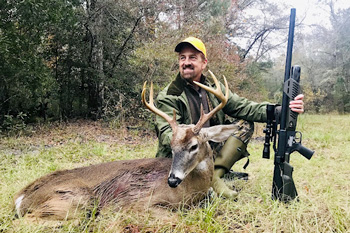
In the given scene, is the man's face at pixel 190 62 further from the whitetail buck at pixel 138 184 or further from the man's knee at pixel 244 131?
the man's knee at pixel 244 131

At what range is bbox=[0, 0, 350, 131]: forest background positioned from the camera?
923 cm

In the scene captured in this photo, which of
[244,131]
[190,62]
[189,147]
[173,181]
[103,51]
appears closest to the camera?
[173,181]

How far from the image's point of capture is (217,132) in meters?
3.04

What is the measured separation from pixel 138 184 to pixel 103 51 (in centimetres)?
1095

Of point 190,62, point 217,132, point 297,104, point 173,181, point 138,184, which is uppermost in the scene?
point 190,62

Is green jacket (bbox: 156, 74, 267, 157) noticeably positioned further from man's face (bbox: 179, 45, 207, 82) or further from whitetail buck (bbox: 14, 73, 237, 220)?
whitetail buck (bbox: 14, 73, 237, 220)

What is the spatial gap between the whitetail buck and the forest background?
627cm

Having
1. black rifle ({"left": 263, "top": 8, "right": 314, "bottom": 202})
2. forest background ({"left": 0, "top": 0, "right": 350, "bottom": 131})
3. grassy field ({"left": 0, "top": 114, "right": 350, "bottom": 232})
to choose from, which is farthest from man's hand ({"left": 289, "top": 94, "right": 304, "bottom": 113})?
forest background ({"left": 0, "top": 0, "right": 350, "bottom": 131})

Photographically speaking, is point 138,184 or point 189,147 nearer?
point 189,147

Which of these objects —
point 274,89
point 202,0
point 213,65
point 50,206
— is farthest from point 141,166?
point 274,89

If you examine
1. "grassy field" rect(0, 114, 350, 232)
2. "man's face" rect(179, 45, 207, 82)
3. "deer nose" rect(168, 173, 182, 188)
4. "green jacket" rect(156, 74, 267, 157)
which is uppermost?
"man's face" rect(179, 45, 207, 82)

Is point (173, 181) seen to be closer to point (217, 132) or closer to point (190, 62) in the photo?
point (217, 132)

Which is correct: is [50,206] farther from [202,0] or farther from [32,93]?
[202,0]

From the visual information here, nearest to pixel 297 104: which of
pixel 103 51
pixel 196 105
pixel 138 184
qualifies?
pixel 196 105
